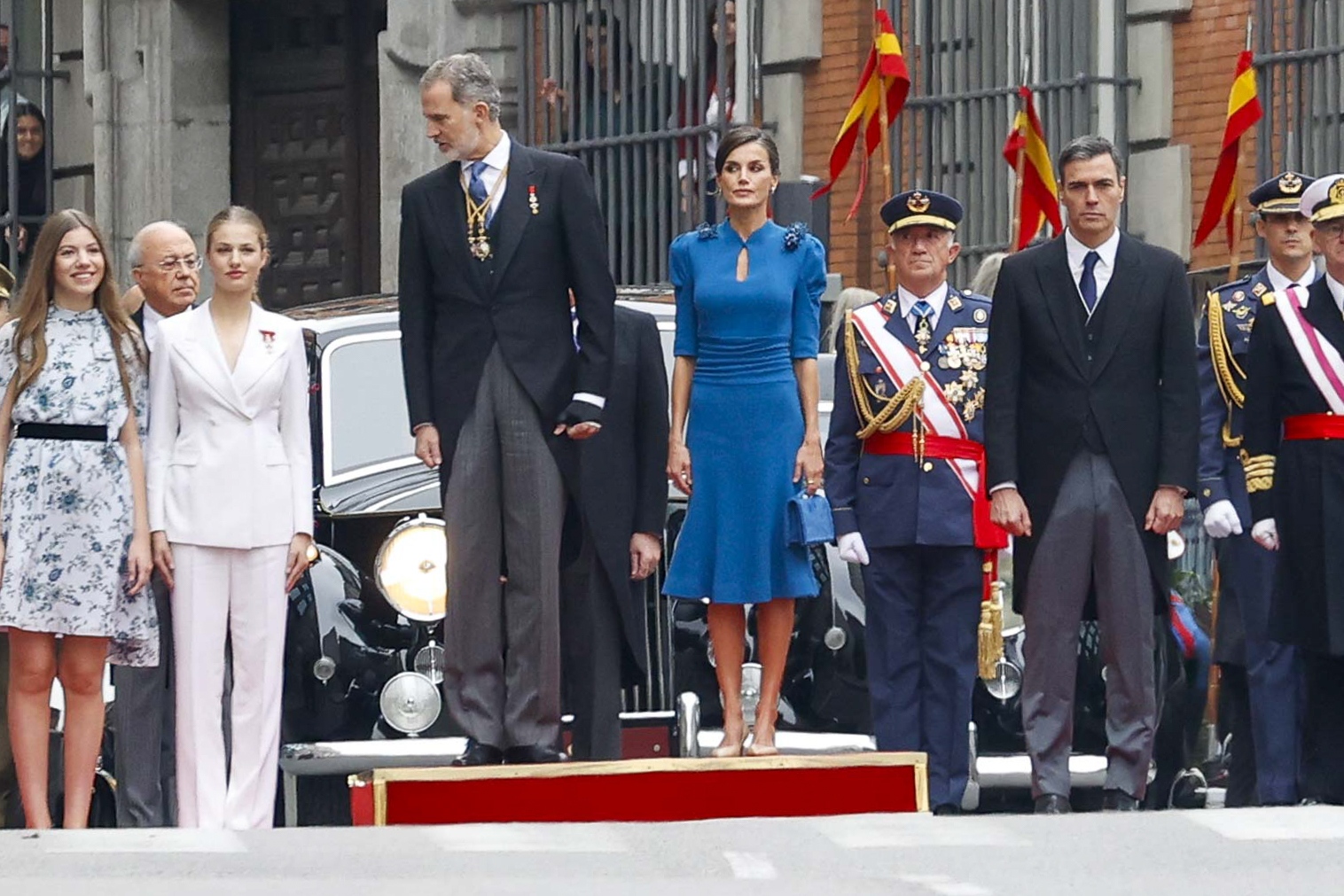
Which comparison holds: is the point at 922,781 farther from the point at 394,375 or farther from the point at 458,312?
the point at 394,375

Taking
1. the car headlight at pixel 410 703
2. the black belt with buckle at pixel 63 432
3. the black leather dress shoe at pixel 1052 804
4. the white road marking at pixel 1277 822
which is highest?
the black belt with buckle at pixel 63 432

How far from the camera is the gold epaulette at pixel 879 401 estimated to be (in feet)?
33.5

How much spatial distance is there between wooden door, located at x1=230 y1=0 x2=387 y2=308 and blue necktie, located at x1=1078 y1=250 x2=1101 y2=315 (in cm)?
1195

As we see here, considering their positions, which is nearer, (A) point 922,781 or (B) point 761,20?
(A) point 922,781

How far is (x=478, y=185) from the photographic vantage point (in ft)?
31.0

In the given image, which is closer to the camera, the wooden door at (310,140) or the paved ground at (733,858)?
the paved ground at (733,858)

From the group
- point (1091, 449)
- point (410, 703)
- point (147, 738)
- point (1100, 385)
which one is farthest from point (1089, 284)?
point (147, 738)

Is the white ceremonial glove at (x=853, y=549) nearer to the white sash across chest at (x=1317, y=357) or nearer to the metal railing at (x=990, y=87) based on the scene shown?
the white sash across chest at (x=1317, y=357)

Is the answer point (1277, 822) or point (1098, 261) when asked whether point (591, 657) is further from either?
point (1277, 822)

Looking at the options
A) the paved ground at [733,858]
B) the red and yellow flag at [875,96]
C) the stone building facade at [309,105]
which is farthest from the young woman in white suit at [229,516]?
the stone building facade at [309,105]

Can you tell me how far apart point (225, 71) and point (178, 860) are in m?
14.9

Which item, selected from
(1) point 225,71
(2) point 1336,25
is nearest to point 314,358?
(2) point 1336,25

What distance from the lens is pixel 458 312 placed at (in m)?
9.39

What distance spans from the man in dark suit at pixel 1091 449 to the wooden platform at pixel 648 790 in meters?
0.69
